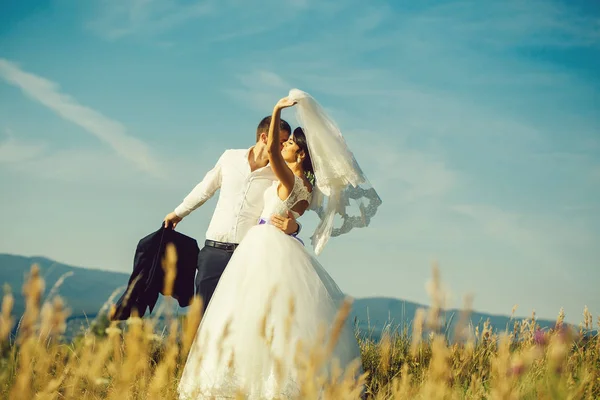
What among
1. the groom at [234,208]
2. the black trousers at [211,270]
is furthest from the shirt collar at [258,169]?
the black trousers at [211,270]

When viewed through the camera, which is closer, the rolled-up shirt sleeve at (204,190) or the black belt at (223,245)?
the black belt at (223,245)

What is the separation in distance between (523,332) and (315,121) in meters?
3.16

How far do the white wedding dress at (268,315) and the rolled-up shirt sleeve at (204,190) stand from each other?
1.42 metres

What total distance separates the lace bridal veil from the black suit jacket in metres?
1.69

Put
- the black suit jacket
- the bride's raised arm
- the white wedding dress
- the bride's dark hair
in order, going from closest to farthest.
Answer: the white wedding dress → the bride's raised arm → the bride's dark hair → the black suit jacket

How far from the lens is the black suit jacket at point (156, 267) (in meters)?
6.11

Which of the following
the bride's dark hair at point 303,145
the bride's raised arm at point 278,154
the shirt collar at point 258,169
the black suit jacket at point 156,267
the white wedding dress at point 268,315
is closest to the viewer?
the white wedding dress at point 268,315

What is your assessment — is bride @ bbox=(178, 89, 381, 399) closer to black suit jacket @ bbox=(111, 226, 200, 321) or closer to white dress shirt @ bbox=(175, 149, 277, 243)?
white dress shirt @ bbox=(175, 149, 277, 243)

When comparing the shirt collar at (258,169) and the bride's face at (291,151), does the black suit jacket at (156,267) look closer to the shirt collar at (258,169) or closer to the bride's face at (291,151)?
the shirt collar at (258,169)

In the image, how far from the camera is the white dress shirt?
5777 millimetres

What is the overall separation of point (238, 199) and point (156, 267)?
1241 millimetres

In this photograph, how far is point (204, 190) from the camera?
6.20m

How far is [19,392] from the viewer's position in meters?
1.80

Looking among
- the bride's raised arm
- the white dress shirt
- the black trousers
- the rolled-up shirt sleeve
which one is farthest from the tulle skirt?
the rolled-up shirt sleeve
